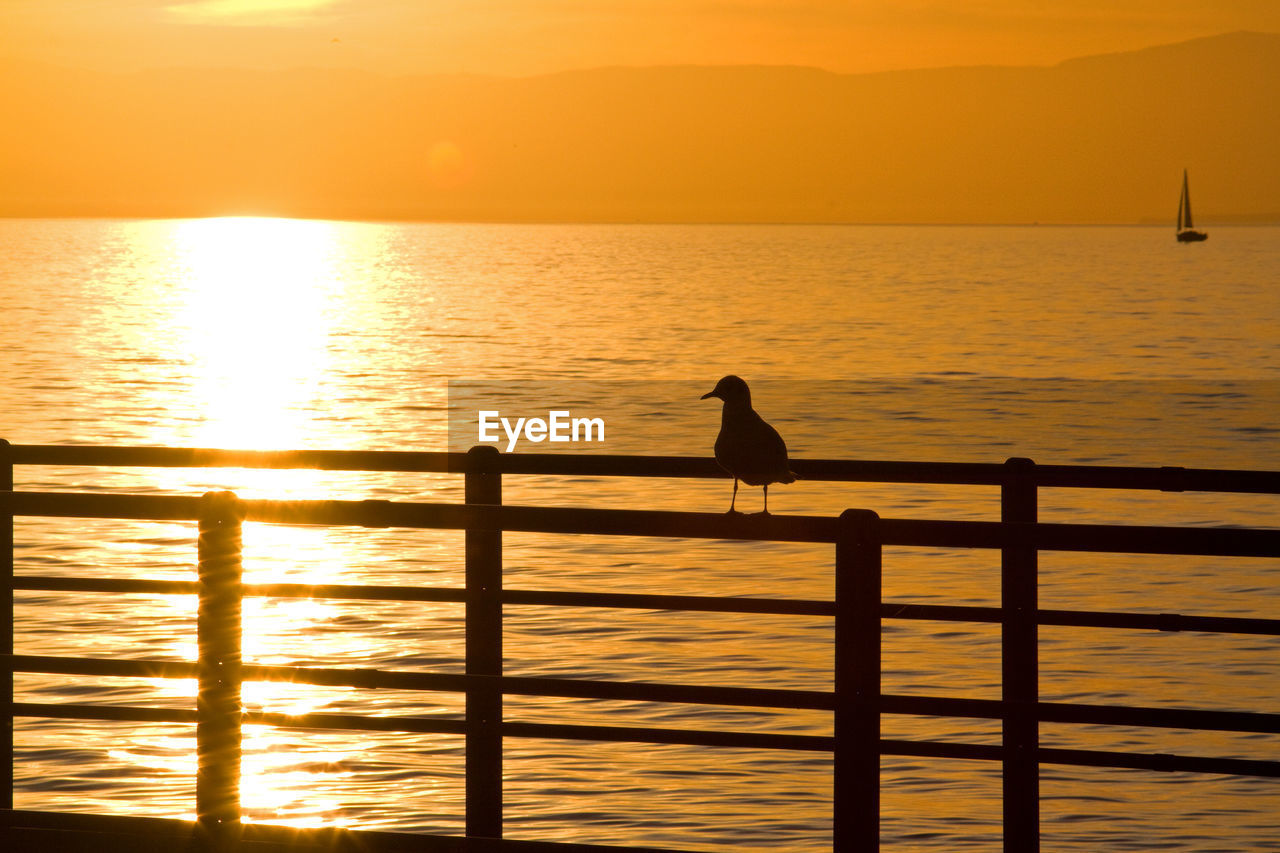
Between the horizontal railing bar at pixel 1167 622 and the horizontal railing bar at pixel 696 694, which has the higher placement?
the horizontal railing bar at pixel 1167 622

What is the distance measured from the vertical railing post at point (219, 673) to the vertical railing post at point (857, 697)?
1660 mm

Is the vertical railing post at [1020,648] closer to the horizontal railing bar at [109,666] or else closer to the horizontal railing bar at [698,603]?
the horizontal railing bar at [698,603]

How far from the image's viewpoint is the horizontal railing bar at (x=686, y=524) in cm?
449

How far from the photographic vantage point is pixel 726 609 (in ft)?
19.1

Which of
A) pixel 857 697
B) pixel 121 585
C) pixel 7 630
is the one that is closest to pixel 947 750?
pixel 857 697

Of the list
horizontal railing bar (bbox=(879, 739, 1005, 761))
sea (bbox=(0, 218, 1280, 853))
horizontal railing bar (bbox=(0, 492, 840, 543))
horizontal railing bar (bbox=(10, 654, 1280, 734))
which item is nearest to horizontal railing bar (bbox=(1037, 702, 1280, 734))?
horizontal railing bar (bbox=(10, 654, 1280, 734))

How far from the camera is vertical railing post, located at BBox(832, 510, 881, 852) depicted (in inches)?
189

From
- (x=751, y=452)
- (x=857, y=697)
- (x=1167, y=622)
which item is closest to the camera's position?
(x=857, y=697)

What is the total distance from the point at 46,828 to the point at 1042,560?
15.9 meters

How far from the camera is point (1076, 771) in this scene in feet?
35.6

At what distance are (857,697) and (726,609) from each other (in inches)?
40.8

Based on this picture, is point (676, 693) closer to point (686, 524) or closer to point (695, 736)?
point (695, 736)

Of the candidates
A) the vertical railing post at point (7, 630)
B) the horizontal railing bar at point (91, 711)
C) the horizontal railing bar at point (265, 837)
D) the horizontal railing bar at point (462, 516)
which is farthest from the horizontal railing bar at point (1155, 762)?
the vertical railing post at point (7, 630)

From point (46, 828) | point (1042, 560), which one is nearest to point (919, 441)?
point (1042, 560)
